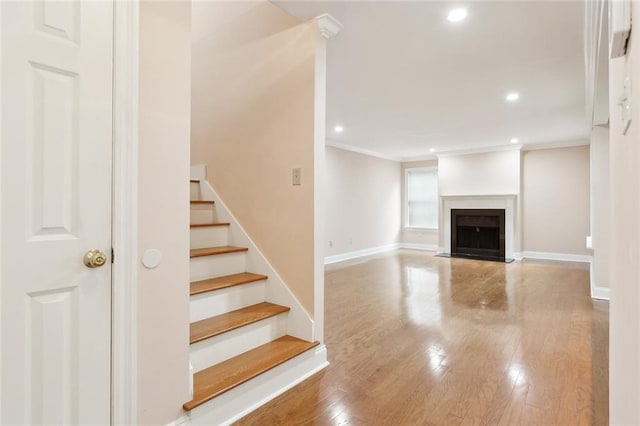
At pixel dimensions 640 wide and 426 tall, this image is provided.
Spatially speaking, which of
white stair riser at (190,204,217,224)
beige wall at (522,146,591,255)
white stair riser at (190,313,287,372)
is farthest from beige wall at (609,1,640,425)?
beige wall at (522,146,591,255)

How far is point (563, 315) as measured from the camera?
331 centimetres

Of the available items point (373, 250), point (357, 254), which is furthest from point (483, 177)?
point (357, 254)

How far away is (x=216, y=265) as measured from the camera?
242cm

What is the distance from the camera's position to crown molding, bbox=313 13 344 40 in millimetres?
2246

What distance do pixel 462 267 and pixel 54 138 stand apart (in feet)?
20.0

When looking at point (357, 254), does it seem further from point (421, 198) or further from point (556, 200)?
point (556, 200)

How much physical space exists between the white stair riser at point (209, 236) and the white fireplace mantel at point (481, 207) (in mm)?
6146

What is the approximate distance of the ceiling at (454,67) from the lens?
89.7 inches

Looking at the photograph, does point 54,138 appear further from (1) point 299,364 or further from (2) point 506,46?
(2) point 506,46

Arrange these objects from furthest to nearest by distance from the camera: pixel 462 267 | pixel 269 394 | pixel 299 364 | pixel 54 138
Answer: pixel 462 267 < pixel 299 364 < pixel 269 394 < pixel 54 138

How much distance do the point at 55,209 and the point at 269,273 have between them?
1.48 meters

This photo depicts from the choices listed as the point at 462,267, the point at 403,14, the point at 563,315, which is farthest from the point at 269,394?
the point at 462,267

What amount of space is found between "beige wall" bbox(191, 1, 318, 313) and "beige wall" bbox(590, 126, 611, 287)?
3.73m

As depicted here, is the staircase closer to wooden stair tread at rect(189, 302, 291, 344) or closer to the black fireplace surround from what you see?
wooden stair tread at rect(189, 302, 291, 344)
